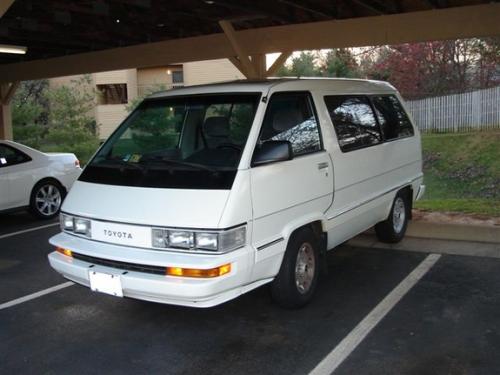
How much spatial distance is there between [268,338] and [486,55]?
60.3ft

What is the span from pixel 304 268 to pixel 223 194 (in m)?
1.25

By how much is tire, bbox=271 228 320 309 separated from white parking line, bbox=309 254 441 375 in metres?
0.55

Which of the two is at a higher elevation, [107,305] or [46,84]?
[46,84]

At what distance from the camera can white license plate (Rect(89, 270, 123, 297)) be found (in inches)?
158

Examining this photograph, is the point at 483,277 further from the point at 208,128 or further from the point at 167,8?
the point at 167,8

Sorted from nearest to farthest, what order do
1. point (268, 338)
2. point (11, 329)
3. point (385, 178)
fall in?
1. point (268, 338)
2. point (11, 329)
3. point (385, 178)

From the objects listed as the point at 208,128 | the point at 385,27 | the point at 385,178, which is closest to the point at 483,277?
the point at 385,178

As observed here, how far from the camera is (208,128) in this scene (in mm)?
4840

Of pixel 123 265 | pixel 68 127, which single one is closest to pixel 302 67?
pixel 68 127

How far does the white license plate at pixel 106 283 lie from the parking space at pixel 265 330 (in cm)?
47

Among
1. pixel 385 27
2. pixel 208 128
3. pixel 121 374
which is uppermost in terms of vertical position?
pixel 385 27

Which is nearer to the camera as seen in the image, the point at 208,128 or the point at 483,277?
the point at 208,128

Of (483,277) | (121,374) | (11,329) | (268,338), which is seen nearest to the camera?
(121,374)

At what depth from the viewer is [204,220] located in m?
3.88
